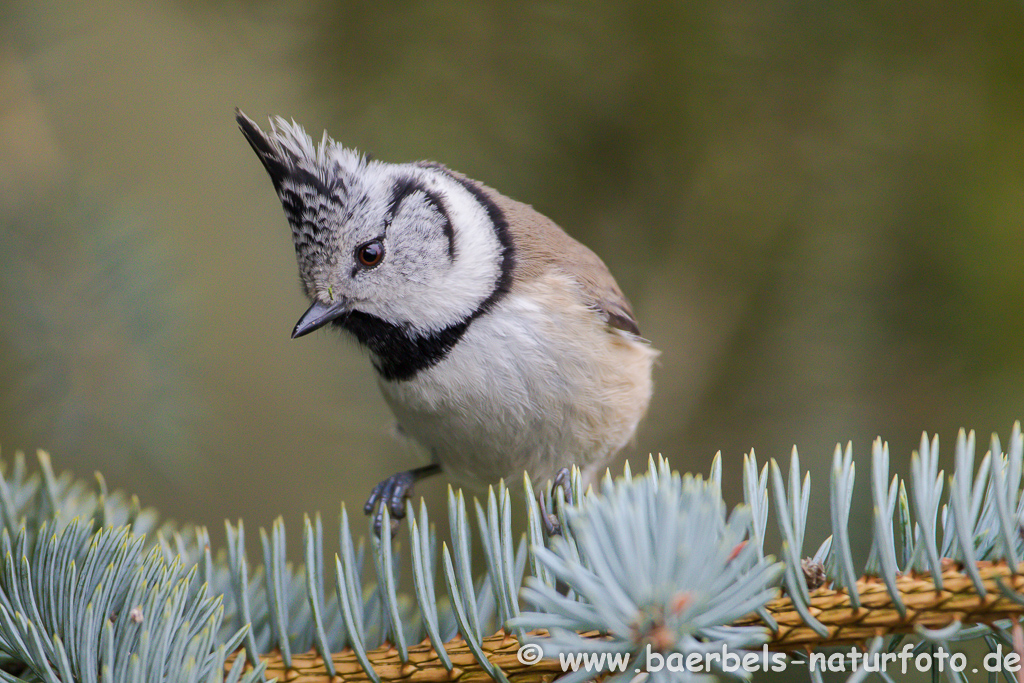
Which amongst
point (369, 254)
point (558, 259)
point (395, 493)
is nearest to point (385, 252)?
point (369, 254)

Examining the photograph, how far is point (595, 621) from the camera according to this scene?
2.03 ft

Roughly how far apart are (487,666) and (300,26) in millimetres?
1420

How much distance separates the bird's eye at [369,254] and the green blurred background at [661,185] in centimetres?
24

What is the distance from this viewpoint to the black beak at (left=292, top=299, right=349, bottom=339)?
157 cm

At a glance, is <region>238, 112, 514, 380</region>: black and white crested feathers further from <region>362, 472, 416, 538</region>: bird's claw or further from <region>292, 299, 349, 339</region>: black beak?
<region>362, 472, 416, 538</region>: bird's claw

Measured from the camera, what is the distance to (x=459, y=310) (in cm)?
165

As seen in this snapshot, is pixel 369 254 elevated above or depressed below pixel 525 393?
above

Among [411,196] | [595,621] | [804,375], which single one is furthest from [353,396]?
[595,621]

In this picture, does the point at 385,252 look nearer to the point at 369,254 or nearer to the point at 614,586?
the point at 369,254

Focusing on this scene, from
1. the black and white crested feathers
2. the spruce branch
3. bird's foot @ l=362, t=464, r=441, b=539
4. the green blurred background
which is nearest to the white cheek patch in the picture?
the black and white crested feathers

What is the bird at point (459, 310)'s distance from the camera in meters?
1.57

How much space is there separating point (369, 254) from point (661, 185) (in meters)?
0.74

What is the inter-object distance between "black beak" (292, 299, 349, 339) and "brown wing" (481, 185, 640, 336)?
1.32ft

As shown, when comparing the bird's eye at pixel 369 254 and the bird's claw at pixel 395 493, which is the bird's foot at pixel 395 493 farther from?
the bird's eye at pixel 369 254
